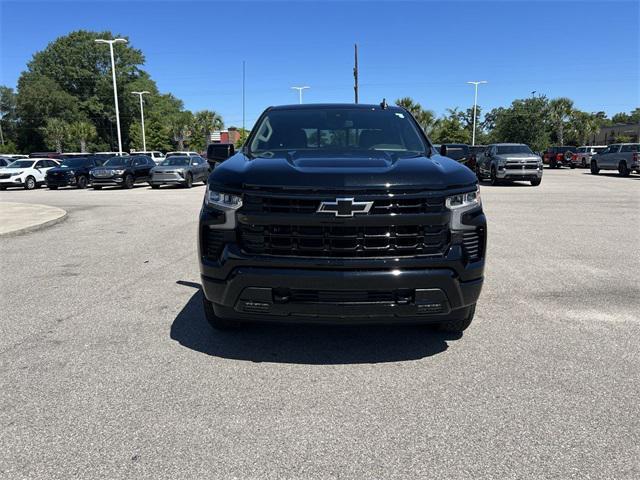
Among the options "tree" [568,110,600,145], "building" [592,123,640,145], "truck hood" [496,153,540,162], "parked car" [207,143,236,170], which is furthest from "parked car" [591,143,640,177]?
"building" [592,123,640,145]

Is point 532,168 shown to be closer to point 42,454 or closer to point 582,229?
point 582,229

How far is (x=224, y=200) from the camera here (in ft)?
11.8

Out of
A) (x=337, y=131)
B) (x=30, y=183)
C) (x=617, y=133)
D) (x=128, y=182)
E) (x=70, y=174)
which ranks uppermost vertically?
(x=617, y=133)

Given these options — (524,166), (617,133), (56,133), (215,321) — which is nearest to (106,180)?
(524,166)

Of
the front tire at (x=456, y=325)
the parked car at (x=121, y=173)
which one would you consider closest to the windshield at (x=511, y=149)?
the parked car at (x=121, y=173)

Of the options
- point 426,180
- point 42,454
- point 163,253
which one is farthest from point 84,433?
point 163,253

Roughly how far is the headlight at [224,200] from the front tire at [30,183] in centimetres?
2631

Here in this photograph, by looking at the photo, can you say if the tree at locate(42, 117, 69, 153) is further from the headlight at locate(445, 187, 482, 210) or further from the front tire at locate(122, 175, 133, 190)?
the headlight at locate(445, 187, 482, 210)

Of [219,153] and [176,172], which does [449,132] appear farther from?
[219,153]

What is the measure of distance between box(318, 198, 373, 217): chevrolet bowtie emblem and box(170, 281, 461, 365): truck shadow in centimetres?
101

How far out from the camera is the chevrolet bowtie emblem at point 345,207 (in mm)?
3363

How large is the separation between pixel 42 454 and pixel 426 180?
2.74 meters

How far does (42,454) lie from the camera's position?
267 centimetres

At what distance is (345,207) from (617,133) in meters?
100
